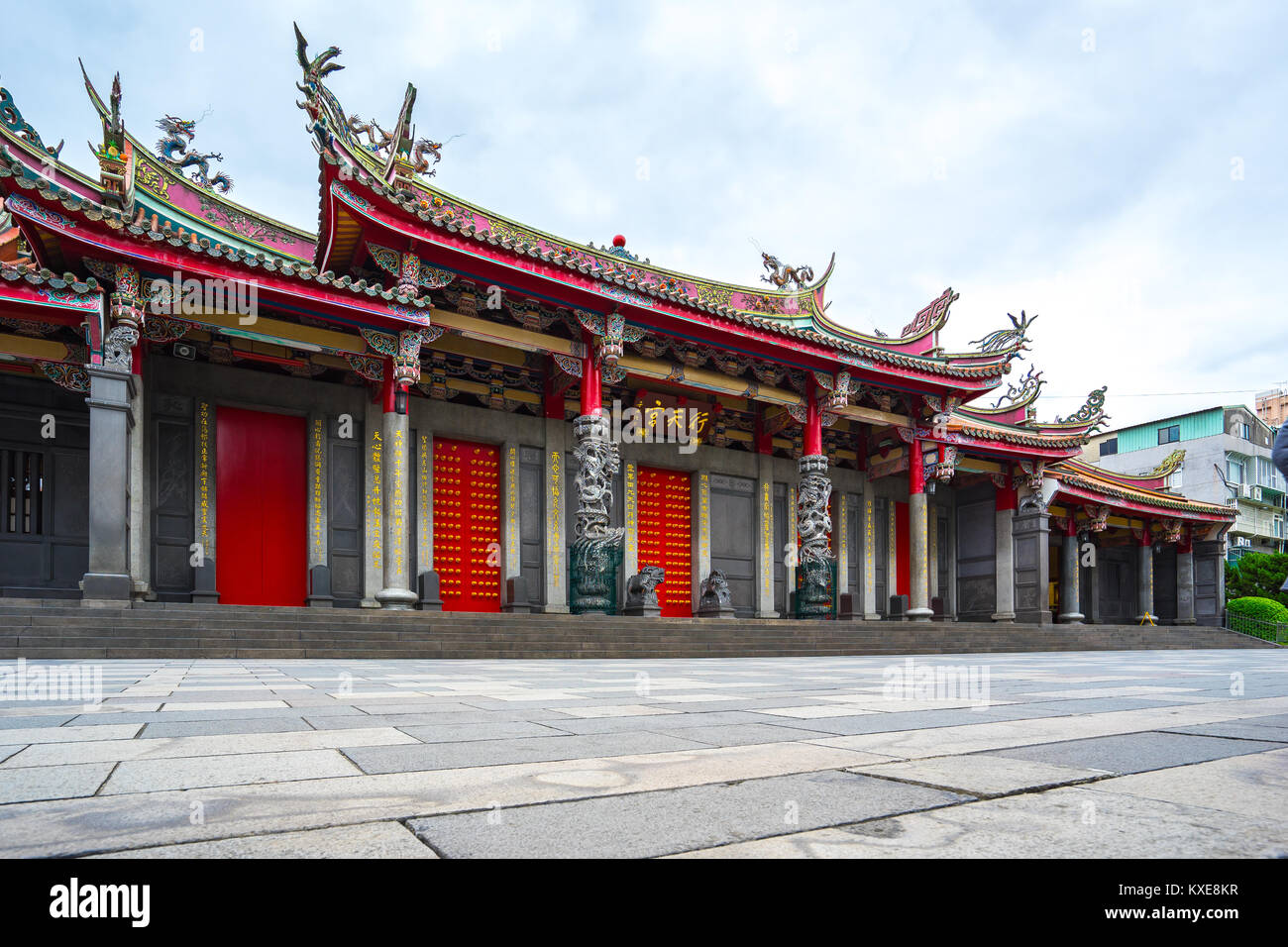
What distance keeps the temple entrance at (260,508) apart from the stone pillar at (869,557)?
37.9ft

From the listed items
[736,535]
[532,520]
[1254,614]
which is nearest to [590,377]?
[532,520]

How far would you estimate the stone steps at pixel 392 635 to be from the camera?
7.55 meters

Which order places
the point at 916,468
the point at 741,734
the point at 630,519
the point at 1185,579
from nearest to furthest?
1. the point at 741,734
2. the point at 630,519
3. the point at 916,468
4. the point at 1185,579

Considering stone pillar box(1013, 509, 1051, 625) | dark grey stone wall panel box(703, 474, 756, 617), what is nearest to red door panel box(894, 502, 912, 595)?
stone pillar box(1013, 509, 1051, 625)

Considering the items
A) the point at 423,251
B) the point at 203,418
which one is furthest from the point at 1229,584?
the point at 203,418

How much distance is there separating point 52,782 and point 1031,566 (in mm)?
19788

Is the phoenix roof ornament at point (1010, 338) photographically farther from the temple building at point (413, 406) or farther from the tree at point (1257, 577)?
the tree at point (1257, 577)

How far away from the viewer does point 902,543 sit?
1939cm

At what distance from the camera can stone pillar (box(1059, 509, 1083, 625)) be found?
21.2m

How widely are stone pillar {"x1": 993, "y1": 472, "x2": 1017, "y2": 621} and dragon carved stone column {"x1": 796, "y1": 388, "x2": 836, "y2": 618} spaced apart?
19.4ft

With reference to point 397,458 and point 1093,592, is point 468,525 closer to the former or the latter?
point 397,458

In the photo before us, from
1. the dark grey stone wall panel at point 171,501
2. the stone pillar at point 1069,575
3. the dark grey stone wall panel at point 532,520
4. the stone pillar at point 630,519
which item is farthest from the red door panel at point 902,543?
the dark grey stone wall panel at point 171,501
